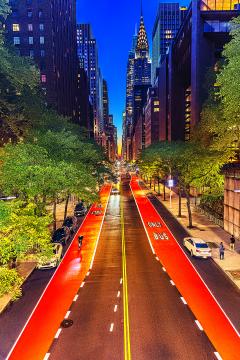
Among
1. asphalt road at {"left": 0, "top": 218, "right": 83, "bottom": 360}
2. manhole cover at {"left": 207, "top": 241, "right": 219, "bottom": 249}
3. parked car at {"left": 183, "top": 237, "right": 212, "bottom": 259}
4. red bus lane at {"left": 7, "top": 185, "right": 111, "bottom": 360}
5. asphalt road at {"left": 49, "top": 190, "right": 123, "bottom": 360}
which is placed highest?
parked car at {"left": 183, "top": 237, "right": 212, "bottom": 259}

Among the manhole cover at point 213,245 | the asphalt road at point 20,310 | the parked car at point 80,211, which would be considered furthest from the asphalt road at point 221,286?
the parked car at point 80,211

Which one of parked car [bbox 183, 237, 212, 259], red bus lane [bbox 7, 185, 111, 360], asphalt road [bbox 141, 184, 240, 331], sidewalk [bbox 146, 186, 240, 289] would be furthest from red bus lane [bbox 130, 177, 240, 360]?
red bus lane [bbox 7, 185, 111, 360]

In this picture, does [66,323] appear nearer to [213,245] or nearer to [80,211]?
[213,245]

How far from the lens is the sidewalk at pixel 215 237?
25.5 m

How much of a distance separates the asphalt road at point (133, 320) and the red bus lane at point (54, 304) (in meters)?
0.65

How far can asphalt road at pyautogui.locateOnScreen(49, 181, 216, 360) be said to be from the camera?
48.1ft

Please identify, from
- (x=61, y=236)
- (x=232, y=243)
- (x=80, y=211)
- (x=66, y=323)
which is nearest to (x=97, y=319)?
(x=66, y=323)

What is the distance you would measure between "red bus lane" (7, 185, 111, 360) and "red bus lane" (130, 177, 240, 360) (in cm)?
682

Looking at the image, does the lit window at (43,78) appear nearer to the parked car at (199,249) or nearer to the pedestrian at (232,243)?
A: the parked car at (199,249)

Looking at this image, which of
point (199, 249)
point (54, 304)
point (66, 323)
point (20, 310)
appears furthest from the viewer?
point (199, 249)

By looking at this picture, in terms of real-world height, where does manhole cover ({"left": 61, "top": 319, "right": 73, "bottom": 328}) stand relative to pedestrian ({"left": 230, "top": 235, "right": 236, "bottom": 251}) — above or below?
below

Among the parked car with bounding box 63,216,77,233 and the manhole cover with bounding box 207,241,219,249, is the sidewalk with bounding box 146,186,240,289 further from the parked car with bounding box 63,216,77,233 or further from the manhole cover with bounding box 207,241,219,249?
the parked car with bounding box 63,216,77,233

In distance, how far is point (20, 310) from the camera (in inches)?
762

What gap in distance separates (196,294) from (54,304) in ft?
29.8
